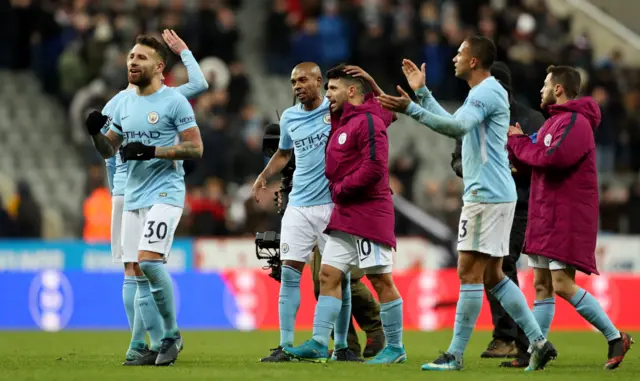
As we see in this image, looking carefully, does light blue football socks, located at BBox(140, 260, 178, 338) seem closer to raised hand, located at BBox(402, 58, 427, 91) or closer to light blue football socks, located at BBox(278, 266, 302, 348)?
light blue football socks, located at BBox(278, 266, 302, 348)

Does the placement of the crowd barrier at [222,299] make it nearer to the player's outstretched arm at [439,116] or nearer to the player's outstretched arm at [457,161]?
the player's outstretched arm at [457,161]

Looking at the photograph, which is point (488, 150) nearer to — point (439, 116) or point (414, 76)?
point (439, 116)

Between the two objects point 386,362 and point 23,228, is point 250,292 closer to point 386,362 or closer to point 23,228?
point 23,228

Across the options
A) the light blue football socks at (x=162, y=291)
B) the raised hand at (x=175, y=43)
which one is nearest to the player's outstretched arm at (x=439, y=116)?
the light blue football socks at (x=162, y=291)

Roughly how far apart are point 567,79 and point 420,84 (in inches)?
53.6

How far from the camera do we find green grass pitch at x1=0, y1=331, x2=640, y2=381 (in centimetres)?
964

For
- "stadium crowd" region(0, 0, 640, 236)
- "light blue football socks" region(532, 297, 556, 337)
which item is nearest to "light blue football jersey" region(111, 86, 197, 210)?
"light blue football socks" region(532, 297, 556, 337)

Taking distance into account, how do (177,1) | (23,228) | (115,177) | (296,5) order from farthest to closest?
(296,5) → (177,1) → (23,228) → (115,177)

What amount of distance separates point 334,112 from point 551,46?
1648cm

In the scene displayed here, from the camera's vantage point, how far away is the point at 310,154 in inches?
446

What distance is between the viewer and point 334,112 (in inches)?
432

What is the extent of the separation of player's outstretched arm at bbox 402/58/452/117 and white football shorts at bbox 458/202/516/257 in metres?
0.76

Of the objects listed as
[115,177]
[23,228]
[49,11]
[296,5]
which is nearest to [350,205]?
[115,177]

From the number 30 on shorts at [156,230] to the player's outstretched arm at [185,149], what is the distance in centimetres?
53
